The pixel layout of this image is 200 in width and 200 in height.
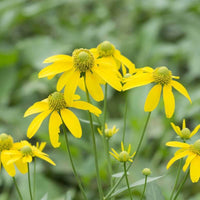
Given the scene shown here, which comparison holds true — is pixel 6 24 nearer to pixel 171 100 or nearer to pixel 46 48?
pixel 46 48

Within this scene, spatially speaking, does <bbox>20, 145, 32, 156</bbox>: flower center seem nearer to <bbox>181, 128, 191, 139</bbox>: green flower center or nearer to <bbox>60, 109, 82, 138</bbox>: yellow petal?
<bbox>60, 109, 82, 138</bbox>: yellow petal

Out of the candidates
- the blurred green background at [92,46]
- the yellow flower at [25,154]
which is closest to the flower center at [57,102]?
the yellow flower at [25,154]

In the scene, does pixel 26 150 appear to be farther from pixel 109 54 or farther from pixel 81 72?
pixel 109 54

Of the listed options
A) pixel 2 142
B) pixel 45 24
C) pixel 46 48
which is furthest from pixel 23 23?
pixel 2 142

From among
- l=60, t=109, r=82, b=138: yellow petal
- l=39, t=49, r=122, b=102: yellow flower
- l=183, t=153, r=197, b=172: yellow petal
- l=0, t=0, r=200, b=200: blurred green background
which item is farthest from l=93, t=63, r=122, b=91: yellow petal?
l=0, t=0, r=200, b=200: blurred green background

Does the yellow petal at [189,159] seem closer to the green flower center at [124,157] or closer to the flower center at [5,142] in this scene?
the green flower center at [124,157]
